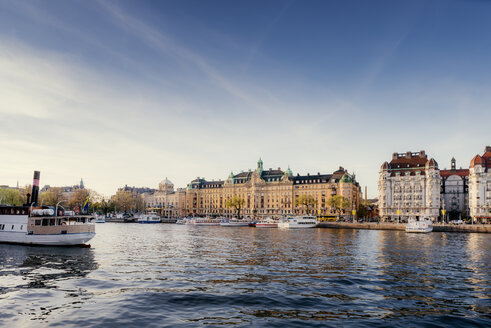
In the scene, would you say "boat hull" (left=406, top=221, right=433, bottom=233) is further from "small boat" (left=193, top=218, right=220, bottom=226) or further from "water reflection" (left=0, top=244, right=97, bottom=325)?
"water reflection" (left=0, top=244, right=97, bottom=325)

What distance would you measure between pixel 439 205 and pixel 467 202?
15284 millimetres

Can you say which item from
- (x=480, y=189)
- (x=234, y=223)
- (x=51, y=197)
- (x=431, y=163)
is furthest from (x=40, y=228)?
(x=431, y=163)

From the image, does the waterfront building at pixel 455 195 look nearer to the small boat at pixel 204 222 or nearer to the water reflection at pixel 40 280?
the small boat at pixel 204 222

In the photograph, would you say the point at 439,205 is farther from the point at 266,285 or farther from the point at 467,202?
the point at 266,285

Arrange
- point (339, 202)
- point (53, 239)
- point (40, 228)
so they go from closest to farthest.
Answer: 1. point (53, 239)
2. point (40, 228)
3. point (339, 202)

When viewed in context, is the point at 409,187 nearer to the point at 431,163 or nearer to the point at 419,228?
the point at 431,163

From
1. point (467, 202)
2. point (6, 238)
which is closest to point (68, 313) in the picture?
point (6, 238)

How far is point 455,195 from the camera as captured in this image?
168500mm

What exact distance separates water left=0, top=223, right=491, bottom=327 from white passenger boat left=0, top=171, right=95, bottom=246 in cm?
1006

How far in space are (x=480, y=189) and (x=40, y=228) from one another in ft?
508

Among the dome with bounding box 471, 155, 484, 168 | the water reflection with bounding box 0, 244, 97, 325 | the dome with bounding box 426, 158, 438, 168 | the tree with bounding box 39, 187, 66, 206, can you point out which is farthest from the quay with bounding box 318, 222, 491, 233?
the tree with bounding box 39, 187, 66, 206

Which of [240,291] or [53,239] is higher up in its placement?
[53,239]

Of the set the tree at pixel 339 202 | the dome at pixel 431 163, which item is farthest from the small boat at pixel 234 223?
the dome at pixel 431 163

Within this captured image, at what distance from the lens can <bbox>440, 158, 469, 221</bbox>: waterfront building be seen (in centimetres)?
16585
